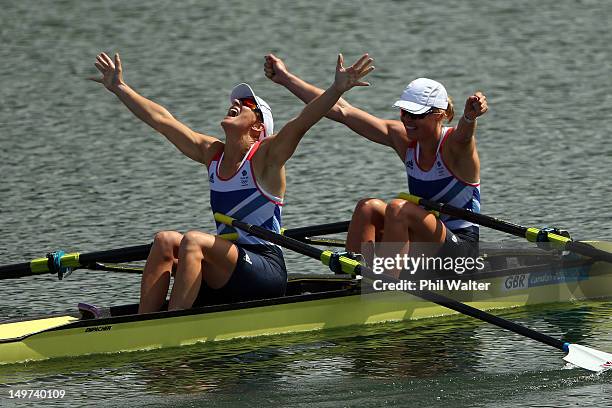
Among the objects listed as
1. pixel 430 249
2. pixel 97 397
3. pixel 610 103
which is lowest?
pixel 97 397

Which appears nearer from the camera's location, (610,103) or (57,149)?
(57,149)

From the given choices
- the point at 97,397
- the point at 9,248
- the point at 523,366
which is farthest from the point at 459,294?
the point at 9,248

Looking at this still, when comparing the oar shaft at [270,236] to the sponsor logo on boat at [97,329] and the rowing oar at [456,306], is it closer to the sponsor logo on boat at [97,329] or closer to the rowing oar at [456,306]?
the rowing oar at [456,306]

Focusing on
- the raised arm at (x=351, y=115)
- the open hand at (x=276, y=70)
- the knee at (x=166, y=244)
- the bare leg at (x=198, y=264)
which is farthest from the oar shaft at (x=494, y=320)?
the open hand at (x=276, y=70)

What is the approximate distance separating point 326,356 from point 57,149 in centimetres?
1008

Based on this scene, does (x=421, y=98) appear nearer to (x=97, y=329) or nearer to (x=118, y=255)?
(x=118, y=255)

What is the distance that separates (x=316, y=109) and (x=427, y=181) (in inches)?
76.2

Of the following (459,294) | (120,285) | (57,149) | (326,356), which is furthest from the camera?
(57,149)

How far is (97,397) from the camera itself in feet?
40.7

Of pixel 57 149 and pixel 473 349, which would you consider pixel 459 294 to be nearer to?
pixel 473 349

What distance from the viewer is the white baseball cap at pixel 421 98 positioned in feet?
47.6

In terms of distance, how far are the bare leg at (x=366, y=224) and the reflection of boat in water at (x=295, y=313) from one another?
0.36 meters

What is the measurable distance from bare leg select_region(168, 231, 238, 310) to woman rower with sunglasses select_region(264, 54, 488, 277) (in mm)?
1551

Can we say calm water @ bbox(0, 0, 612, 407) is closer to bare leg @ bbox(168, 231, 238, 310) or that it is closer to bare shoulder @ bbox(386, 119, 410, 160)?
bare leg @ bbox(168, 231, 238, 310)
